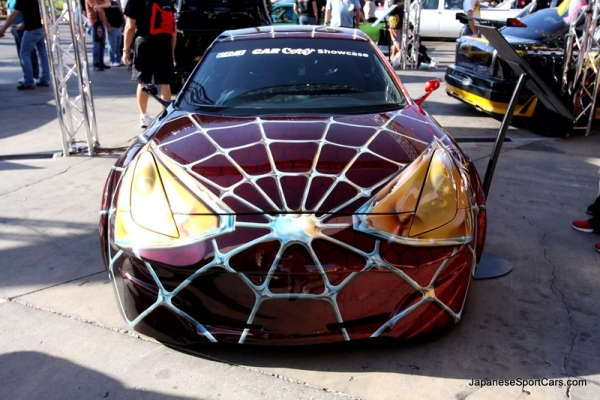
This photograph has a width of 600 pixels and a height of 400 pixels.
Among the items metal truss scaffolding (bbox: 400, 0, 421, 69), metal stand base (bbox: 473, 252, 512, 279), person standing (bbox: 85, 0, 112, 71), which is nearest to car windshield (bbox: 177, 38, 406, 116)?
metal stand base (bbox: 473, 252, 512, 279)

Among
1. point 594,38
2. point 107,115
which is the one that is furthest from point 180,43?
point 594,38

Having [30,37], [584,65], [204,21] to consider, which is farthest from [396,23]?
[30,37]

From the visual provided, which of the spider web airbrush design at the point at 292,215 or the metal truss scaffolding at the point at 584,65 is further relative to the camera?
the metal truss scaffolding at the point at 584,65

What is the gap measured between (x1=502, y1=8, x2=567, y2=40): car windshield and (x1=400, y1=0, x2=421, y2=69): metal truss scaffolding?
168 inches

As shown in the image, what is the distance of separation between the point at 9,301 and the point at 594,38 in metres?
6.75

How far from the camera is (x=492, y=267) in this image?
3615 mm

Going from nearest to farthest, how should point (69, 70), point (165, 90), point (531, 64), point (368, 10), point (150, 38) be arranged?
point (69, 70), point (150, 38), point (165, 90), point (531, 64), point (368, 10)

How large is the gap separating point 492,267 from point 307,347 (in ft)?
4.85

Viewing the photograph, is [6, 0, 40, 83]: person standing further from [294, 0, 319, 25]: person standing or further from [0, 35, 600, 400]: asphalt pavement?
[0, 35, 600, 400]: asphalt pavement

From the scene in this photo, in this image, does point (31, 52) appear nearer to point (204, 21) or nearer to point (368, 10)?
point (204, 21)

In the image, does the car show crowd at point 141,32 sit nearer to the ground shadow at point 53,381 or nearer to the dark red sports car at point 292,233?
the dark red sports car at point 292,233

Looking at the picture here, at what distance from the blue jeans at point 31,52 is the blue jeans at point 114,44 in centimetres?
283

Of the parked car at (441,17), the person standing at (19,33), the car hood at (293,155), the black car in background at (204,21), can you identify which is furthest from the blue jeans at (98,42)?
the parked car at (441,17)

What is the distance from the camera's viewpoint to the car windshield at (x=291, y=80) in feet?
11.9
